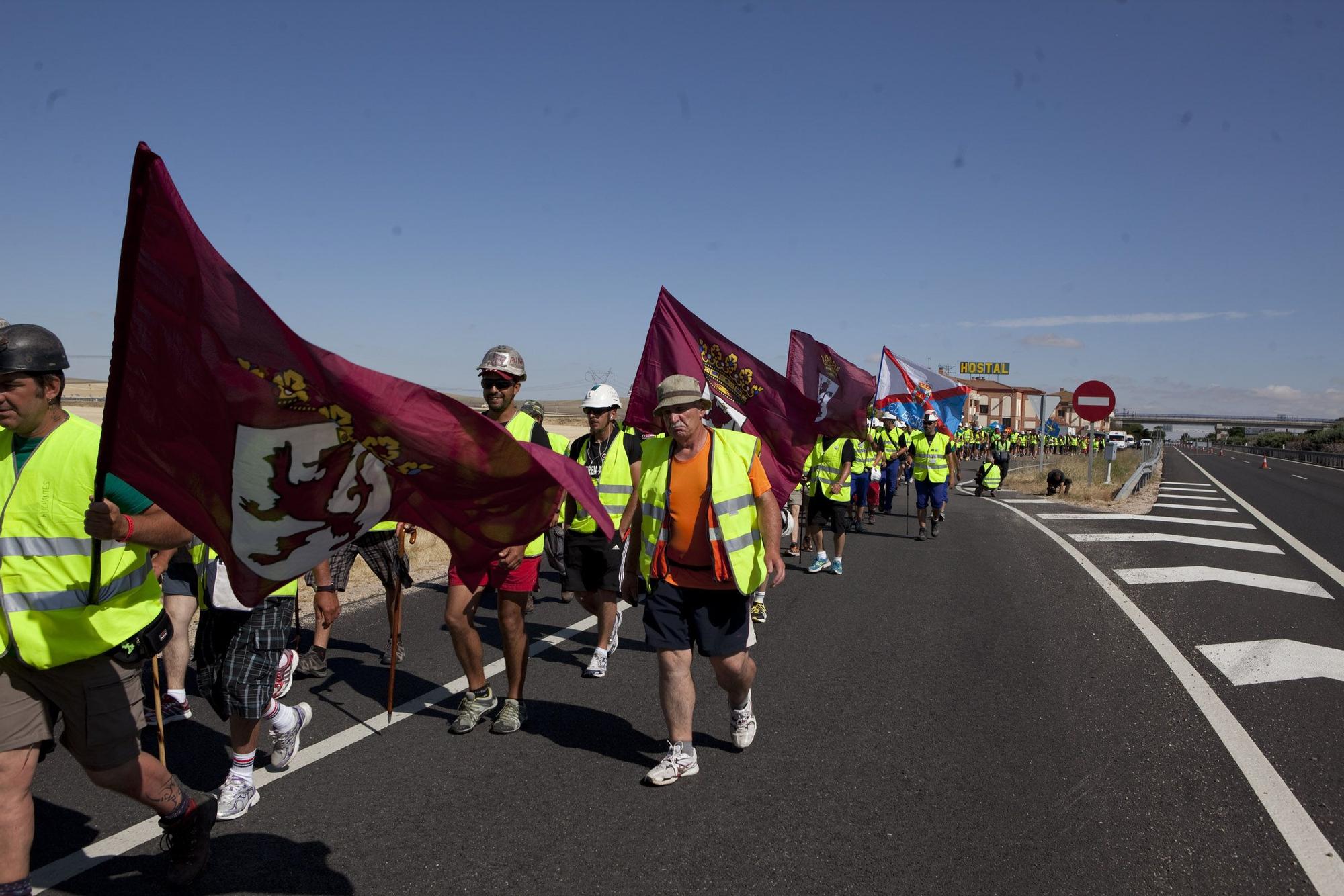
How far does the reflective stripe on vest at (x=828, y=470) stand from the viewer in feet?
36.8

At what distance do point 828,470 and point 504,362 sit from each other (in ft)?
21.8

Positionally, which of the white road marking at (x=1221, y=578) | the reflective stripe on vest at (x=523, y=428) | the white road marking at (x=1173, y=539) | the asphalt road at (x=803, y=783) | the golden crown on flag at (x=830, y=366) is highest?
the golden crown on flag at (x=830, y=366)

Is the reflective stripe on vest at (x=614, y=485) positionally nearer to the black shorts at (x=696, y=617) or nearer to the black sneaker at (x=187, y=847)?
the black shorts at (x=696, y=617)

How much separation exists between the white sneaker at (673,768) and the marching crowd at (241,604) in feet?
0.03

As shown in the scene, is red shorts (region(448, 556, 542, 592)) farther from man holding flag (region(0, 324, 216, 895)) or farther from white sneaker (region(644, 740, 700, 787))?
man holding flag (region(0, 324, 216, 895))

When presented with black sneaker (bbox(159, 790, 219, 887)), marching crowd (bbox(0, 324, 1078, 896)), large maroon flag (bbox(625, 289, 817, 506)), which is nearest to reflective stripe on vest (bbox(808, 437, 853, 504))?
marching crowd (bbox(0, 324, 1078, 896))

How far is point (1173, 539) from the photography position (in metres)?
14.7

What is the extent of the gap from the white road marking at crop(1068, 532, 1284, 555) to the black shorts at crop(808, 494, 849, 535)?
16.1ft

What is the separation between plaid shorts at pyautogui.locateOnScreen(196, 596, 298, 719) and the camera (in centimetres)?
427

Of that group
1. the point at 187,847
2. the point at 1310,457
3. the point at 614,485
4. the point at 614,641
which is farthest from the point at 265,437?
the point at 1310,457

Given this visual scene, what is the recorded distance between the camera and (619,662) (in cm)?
→ 712

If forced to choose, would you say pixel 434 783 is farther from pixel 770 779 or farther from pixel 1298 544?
pixel 1298 544

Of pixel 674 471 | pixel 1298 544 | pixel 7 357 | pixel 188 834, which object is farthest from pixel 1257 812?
pixel 1298 544

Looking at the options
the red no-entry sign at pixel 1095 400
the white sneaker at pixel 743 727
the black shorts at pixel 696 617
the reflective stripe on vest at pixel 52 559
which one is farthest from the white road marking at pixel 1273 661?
the red no-entry sign at pixel 1095 400
